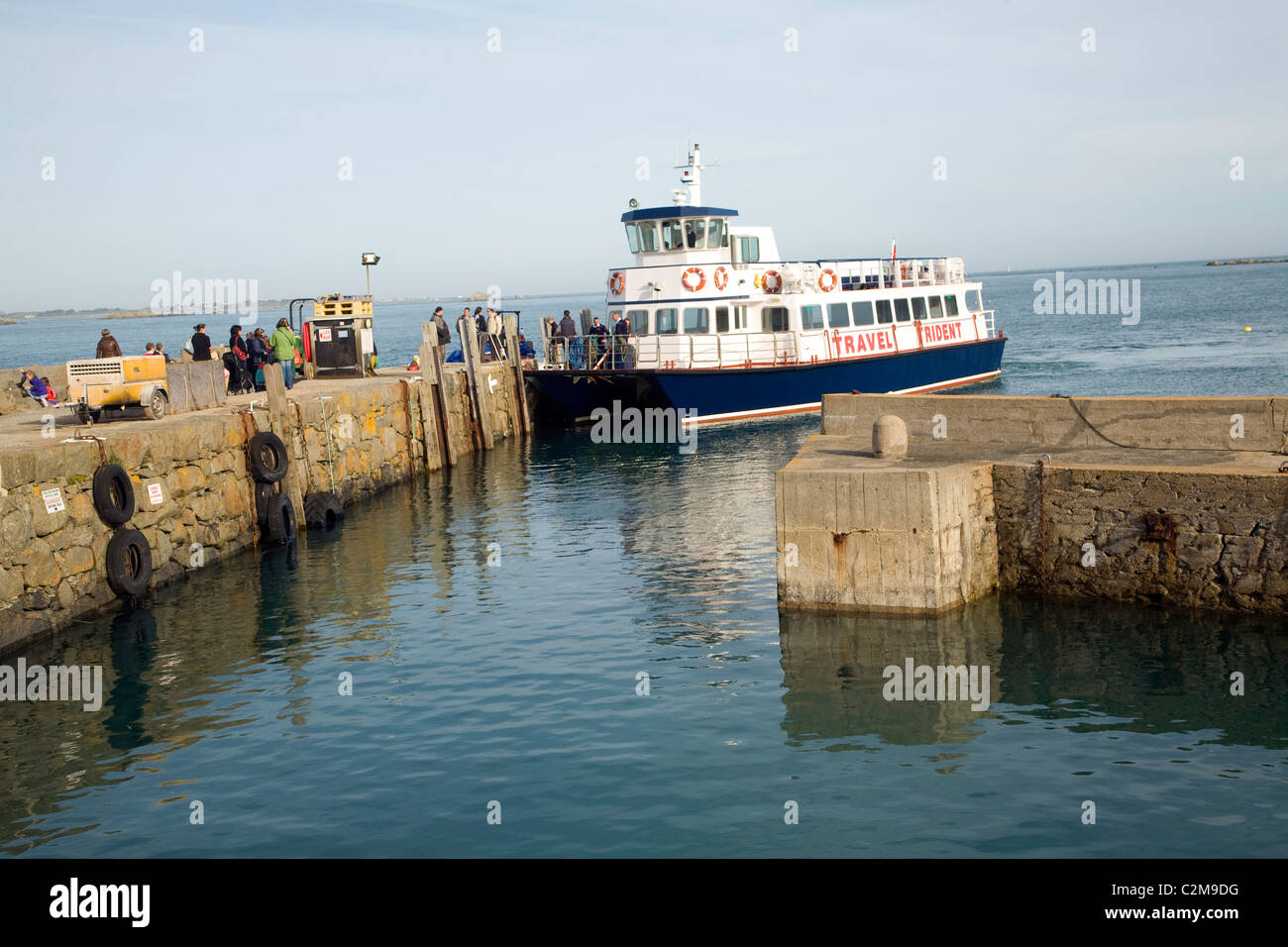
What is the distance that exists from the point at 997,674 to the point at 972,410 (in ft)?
15.2

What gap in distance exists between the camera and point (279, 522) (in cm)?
1884

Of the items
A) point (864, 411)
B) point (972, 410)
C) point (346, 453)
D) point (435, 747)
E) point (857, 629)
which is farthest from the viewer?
point (346, 453)

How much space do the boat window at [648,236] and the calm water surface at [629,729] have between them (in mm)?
17719

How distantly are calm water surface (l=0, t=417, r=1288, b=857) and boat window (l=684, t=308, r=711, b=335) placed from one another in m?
16.0

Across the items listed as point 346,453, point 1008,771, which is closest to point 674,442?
point 346,453

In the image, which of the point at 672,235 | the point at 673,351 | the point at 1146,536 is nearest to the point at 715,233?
the point at 672,235

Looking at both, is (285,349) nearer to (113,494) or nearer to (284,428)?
(284,428)

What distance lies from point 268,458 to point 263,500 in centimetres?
85

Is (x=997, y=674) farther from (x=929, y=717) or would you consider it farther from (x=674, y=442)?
(x=674, y=442)

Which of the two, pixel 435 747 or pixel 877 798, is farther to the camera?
pixel 435 747

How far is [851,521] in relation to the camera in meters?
12.5

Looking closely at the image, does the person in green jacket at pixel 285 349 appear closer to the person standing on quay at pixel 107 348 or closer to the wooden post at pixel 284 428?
the person standing on quay at pixel 107 348

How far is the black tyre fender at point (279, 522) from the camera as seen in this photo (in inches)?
740

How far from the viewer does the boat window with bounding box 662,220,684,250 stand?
3180 cm
